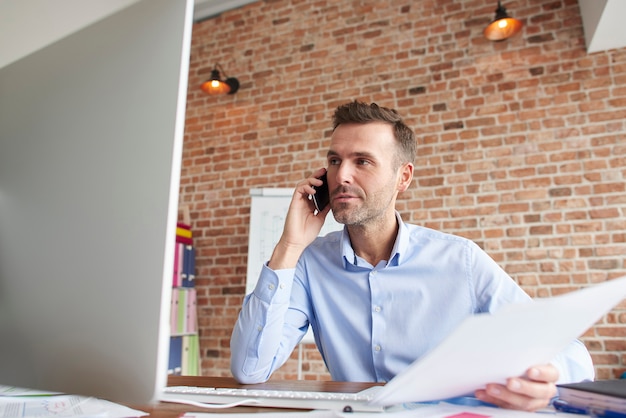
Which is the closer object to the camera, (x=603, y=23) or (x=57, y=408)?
(x=57, y=408)

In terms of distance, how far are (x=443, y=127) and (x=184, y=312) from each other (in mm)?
2452

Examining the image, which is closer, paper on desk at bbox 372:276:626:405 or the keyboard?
paper on desk at bbox 372:276:626:405

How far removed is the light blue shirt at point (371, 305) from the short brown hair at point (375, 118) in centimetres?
36

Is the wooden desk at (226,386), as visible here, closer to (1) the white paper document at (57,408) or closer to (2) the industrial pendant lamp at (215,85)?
(1) the white paper document at (57,408)

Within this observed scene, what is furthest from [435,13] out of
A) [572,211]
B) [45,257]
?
[45,257]

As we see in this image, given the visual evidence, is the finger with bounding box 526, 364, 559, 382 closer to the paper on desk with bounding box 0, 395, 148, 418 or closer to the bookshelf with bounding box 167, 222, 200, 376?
the paper on desk with bounding box 0, 395, 148, 418

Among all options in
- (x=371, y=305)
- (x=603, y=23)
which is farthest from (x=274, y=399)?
(x=603, y=23)

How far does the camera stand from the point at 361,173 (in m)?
1.57

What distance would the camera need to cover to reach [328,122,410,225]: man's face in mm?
1542

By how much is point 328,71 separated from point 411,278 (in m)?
2.82

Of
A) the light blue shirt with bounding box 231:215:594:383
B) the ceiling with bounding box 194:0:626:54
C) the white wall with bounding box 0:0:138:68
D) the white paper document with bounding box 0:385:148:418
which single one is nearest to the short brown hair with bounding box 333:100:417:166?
the light blue shirt with bounding box 231:215:594:383

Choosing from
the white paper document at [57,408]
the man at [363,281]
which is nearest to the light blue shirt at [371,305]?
the man at [363,281]

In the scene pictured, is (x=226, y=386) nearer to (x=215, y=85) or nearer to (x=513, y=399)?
(x=513, y=399)

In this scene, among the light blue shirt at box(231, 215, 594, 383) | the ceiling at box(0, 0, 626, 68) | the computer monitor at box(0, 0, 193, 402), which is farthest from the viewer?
the light blue shirt at box(231, 215, 594, 383)
